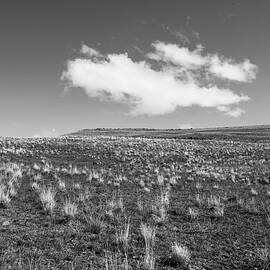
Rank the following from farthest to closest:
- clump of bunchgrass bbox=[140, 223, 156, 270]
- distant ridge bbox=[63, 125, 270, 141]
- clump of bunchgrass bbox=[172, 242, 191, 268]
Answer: distant ridge bbox=[63, 125, 270, 141]
clump of bunchgrass bbox=[172, 242, 191, 268]
clump of bunchgrass bbox=[140, 223, 156, 270]

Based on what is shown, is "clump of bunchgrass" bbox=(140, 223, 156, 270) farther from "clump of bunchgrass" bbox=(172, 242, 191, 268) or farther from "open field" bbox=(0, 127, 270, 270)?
"clump of bunchgrass" bbox=(172, 242, 191, 268)

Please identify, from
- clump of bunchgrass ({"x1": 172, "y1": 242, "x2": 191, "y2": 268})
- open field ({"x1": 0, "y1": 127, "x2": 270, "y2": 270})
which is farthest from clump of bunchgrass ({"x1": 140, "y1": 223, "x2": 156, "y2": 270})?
clump of bunchgrass ({"x1": 172, "y1": 242, "x2": 191, "y2": 268})

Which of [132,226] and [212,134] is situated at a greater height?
[212,134]

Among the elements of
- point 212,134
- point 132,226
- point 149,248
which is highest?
point 212,134

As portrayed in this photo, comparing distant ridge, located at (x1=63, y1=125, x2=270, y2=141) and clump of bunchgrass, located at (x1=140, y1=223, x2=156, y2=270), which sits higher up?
distant ridge, located at (x1=63, y1=125, x2=270, y2=141)

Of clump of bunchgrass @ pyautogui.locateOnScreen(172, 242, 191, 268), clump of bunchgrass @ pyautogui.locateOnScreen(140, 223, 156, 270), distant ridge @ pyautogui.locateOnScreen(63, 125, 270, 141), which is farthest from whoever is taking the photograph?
distant ridge @ pyautogui.locateOnScreen(63, 125, 270, 141)

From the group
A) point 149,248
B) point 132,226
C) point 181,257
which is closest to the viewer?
point 181,257

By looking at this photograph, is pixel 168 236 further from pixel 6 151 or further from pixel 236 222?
pixel 6 151

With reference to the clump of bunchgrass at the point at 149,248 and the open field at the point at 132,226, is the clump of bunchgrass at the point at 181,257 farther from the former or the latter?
the clump of bunchgrass at the point at 149,248

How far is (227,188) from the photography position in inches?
700

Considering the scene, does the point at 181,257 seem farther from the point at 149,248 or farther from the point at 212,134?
the point at 212,134

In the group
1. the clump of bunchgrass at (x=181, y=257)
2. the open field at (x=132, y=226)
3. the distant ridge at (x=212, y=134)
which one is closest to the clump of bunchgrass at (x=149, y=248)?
the open field at (x=132, y=226)

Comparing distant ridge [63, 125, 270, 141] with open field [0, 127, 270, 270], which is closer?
open field [0, 127, 270, 270]

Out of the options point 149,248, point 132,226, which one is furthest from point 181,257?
point 132,226
